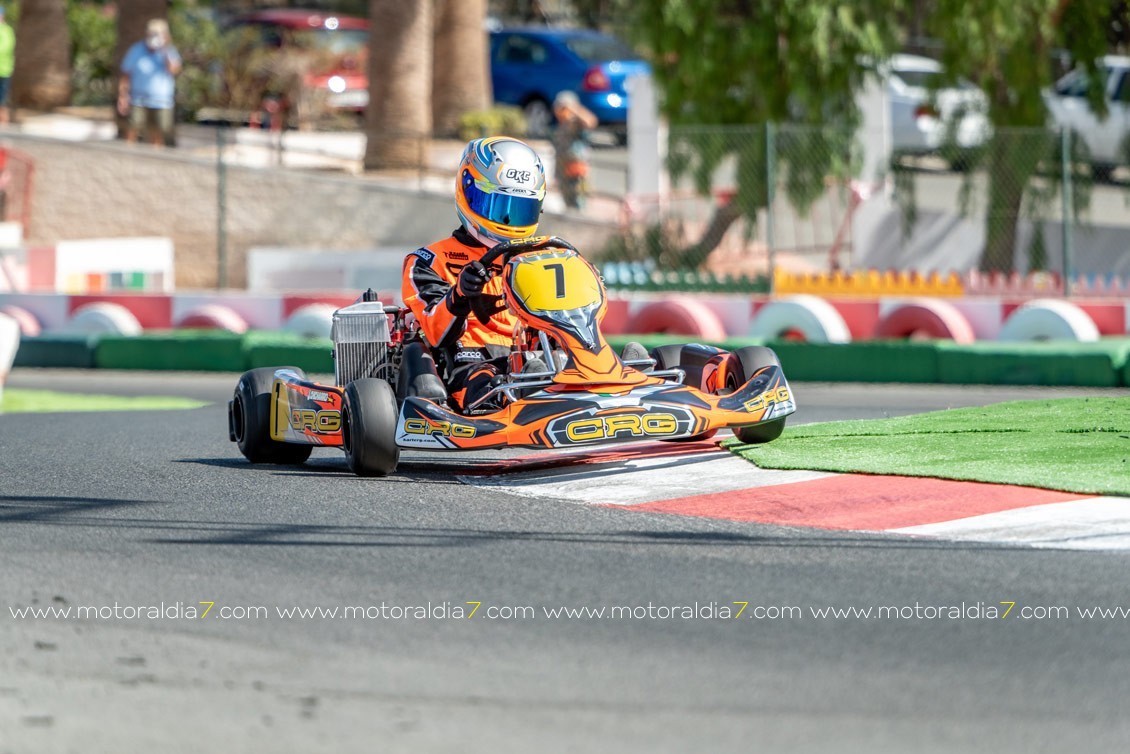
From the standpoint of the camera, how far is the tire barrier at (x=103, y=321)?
54.0 ft

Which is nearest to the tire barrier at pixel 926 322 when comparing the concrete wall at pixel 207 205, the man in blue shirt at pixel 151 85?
the concrete wall at pixel 207 205

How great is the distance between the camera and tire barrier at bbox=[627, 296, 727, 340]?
48.1 feet

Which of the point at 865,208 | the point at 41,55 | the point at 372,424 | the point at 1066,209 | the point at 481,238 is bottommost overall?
the point at 372,424

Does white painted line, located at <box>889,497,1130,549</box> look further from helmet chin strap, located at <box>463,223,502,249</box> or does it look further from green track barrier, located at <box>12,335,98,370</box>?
green track barrier, located at <box>12,335,98,370</box>

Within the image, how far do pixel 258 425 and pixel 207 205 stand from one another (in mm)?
13491

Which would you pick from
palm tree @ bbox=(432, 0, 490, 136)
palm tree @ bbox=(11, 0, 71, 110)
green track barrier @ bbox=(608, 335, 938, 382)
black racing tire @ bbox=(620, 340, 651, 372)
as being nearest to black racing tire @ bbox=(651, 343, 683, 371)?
black racing tire @ bbox=(620, 340, 651, 372)

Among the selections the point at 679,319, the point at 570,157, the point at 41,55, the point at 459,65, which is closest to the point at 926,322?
the point at 679,319

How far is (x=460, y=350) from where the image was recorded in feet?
27.0

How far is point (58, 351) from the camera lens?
53.6ft

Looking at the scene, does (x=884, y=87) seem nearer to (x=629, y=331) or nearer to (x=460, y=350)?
(x=629, y=331)

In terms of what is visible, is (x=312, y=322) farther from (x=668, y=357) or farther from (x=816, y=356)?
(x=668, y=357)

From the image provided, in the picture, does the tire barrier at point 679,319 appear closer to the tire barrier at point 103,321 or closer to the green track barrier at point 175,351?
the green track barrier at point 175,351

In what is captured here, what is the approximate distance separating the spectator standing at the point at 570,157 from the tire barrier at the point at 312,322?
15.4 ft

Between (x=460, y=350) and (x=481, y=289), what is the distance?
0.31 meters
